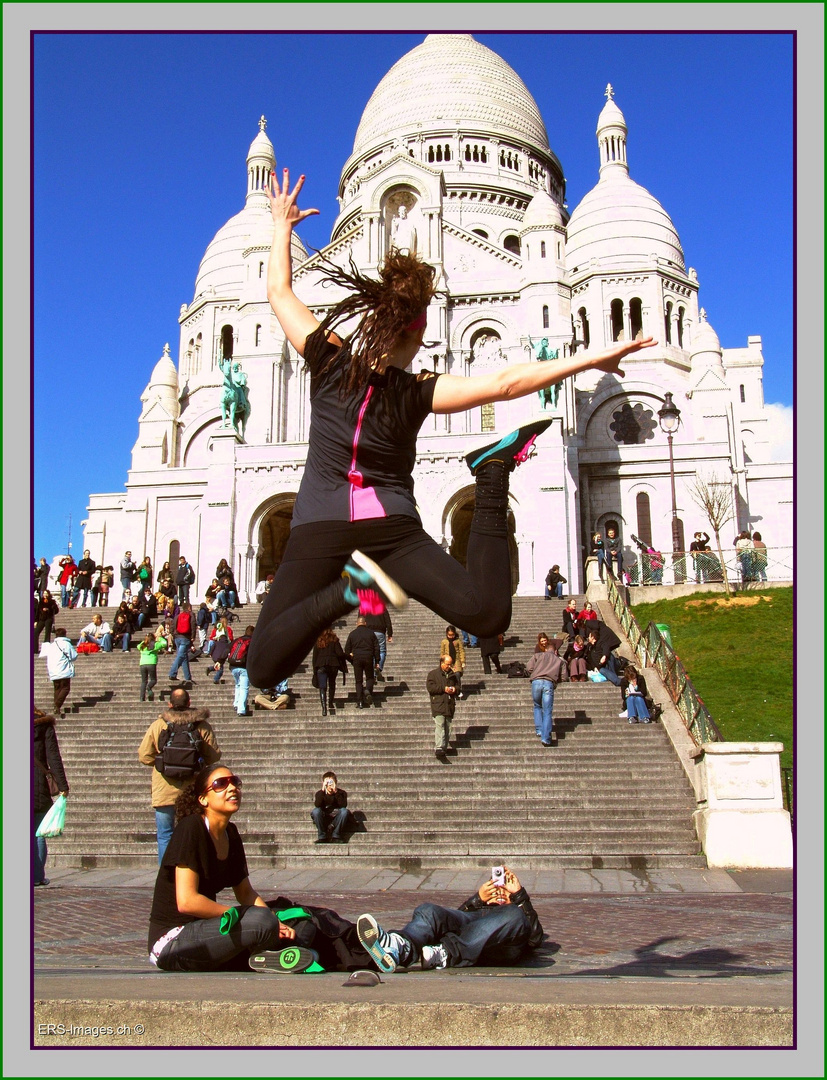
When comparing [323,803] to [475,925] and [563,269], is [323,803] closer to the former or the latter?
[475,925]

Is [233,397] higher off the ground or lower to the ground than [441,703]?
higher

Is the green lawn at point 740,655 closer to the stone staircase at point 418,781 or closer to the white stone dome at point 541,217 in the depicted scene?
the stone staircase at point 418,781

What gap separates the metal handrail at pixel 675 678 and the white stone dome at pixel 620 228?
1461 inches

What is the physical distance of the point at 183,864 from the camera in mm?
5500

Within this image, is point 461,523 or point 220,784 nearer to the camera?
point 220,784

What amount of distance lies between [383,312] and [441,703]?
10938 mm

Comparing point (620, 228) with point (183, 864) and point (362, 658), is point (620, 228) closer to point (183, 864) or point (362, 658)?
point (362, 658)

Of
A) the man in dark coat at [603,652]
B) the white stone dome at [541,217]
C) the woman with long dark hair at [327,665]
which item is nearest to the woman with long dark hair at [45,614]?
the woman with long dark hair at [327,665]

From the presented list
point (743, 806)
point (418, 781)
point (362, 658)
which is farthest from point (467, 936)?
point (362, 658)

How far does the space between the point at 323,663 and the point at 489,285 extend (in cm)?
3116

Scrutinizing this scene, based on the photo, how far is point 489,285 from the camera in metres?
44.5

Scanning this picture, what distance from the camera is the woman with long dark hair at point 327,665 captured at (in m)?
16.6

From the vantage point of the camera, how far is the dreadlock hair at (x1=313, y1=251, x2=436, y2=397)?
4.07 m

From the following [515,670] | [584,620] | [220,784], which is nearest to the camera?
[220,784]
